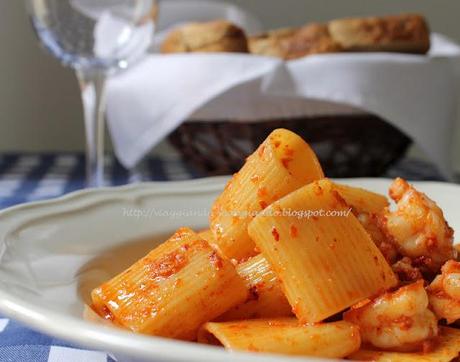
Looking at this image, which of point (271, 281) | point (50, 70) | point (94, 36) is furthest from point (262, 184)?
point (50, 70)

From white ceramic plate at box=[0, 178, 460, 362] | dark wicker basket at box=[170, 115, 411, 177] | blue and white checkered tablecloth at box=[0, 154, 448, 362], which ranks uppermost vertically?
white ceramic plate at box=[0, 178, 460, 362]

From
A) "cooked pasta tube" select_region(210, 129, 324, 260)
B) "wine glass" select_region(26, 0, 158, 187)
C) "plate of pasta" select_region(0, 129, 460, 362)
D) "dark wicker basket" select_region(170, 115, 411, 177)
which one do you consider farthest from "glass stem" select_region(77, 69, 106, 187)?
"cooked pasta tube" select_region(210, 129, 324, 260)

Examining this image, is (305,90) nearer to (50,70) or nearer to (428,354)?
(428,354)

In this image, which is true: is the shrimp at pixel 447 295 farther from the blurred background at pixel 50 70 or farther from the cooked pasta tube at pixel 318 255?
the blurred background at pixel 50 70

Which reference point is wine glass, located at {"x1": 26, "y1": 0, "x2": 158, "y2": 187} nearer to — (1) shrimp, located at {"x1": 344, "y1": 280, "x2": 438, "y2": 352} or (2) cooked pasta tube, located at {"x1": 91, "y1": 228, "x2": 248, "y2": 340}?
(2) cooked pasta tube, located at {"x1": 91, "y1": 228, "x2": 248, "y2": 340}

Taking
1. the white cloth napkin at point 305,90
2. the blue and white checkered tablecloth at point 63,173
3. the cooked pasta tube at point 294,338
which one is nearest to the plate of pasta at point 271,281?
the cooked pasta tube at point 294,338

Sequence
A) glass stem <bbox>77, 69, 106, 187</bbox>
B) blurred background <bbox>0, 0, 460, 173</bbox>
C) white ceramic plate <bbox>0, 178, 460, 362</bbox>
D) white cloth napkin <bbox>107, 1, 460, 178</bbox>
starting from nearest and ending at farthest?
1. white ceramic plate <bbox>0, 178, 460, 362</bbox>
2. white cloth napkin <bbox>107, 1, 460, 178</bbox>
3. glass stem <bbox>77, 69, 106, 187</bbox>
4. blurred background <bbox>0, 0, 460, 173</bbox>

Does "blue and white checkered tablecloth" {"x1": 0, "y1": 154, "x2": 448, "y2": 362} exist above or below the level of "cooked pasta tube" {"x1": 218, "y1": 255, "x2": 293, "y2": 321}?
below

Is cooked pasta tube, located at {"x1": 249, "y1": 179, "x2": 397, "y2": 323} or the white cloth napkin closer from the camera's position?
cooked pasta tube, located at {"x1": 249, "y1": 179, "x2": 397, "y2": 323}
